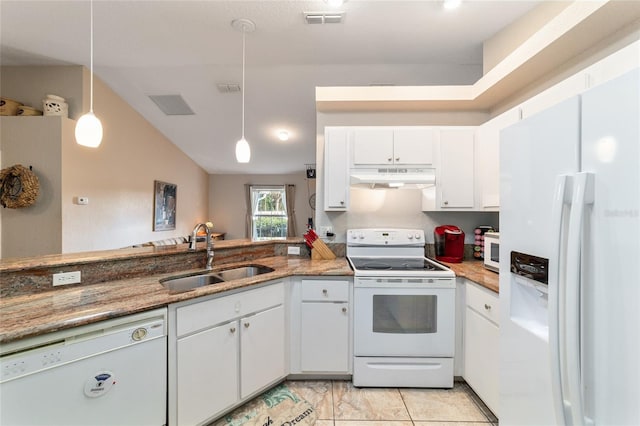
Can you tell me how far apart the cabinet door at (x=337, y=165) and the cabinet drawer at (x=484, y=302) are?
121cm

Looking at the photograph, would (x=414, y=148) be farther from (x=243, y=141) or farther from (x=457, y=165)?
(x=243, y=141)

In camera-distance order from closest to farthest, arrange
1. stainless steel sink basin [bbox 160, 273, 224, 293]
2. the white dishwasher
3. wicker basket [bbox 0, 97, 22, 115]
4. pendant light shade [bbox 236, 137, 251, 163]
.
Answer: the white dishwasher
stainless steel sink basin [bbox 160, 273, 224, 293]
pendant light shade [bbox 236, 137, 251, 163]
wicker basket [bbox 0, 97, 22, 115]

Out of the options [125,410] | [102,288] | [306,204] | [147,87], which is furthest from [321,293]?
[306,204]

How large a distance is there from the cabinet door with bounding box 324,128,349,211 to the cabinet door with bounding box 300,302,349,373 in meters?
0.97

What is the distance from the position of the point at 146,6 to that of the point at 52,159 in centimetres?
222

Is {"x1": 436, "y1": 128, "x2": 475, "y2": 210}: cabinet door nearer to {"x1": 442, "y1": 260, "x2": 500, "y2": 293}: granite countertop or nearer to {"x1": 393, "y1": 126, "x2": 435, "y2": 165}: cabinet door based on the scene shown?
{"x1": 393, "y1": 126, "x2": 435, "y2": 165}: cabinet door

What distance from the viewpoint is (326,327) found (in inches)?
78.0

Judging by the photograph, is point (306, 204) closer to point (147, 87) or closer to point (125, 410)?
point (147, 87)

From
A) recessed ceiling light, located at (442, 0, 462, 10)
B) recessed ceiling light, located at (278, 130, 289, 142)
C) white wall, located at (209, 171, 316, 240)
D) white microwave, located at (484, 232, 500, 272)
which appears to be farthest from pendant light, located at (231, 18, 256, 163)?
white wall, located at (209, 171, 316, 240)

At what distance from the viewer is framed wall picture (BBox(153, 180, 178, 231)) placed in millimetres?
4762

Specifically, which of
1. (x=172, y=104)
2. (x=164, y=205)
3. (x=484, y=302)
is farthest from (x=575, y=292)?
(x=164, y=205)

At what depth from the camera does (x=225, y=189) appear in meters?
6.99

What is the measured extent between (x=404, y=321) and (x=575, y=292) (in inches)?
54.2

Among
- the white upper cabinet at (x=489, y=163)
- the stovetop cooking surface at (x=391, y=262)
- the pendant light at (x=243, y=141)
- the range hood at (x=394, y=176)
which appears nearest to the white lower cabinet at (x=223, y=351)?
the stovetop cooking surface at (x=391, y=262)
